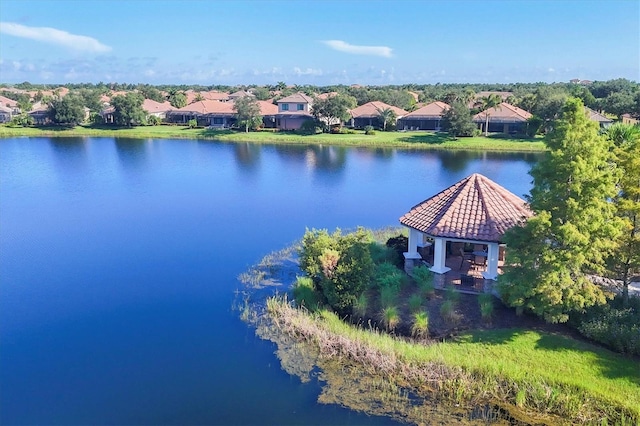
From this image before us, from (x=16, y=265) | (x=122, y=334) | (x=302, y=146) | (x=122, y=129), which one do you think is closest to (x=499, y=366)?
(x=122, y=334)

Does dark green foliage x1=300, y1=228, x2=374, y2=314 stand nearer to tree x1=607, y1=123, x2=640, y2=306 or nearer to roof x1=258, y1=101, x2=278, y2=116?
tree x1=607, y1=123, x2=640, y2=306

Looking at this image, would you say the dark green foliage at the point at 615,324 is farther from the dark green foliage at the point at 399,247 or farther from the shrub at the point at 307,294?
the shrub at the point at 307,294

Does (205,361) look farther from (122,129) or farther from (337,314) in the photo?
(122,129)

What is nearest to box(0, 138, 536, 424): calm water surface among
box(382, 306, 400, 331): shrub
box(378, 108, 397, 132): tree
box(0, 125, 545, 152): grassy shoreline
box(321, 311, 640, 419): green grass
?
box(321, 311, 640, 419): green grass

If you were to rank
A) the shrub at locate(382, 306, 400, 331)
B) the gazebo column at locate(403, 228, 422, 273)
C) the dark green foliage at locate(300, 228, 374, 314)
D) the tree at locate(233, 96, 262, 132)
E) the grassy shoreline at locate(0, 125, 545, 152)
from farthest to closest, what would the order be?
the tree at locate(233, 96, 262, 132) < the grassy shoreline at locate(0, 125, 545, 152) < the gazebo column at locate(403, 228, 422, 273) < the dark green foliage at locate(300, 228, 374, 314) < the shrub at locate(382, 306, 400, 331)

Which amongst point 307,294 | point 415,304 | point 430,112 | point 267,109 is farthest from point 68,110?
point 415,304

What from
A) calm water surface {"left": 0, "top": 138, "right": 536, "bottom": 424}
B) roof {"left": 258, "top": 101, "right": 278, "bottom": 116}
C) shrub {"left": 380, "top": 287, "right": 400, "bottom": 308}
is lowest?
calm water surface {"left": 0, "top": 138, "right": 536, "bottom": 424}
